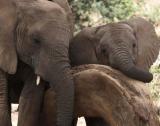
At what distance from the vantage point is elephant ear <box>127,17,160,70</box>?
5.41 meters

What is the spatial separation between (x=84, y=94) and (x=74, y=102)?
0.41 ft

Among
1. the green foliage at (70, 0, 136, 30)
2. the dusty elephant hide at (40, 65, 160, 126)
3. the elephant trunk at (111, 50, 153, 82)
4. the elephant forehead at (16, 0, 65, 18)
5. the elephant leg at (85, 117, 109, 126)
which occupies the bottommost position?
the green foliage at (70, 0, 136, 30)

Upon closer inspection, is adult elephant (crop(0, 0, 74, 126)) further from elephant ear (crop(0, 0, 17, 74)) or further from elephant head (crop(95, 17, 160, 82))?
elephant head (crop(95, 17, 160, 82))

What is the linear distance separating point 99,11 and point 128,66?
20.5 ft

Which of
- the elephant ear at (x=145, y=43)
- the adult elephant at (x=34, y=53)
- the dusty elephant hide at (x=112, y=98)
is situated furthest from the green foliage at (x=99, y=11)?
the dusty elephant hide at (x=112, y=98)

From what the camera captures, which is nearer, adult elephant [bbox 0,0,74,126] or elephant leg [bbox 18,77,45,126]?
adult elephant [bbox 0,0,74,126]

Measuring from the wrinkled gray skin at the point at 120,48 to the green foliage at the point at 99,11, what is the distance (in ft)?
16.7

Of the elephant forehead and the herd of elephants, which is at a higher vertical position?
the elephant forehead

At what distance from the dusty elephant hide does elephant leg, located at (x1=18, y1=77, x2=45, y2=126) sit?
1.49 feet

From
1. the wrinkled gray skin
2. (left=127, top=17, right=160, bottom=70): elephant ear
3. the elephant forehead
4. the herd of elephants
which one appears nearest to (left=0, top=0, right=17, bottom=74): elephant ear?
the herd of elephants

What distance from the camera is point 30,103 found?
17.9ft

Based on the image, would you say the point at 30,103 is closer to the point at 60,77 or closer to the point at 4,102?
the point at 4,102

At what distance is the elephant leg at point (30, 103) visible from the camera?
539 centimetres

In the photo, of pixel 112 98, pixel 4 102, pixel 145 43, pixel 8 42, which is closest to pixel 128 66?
pixel 112 98
